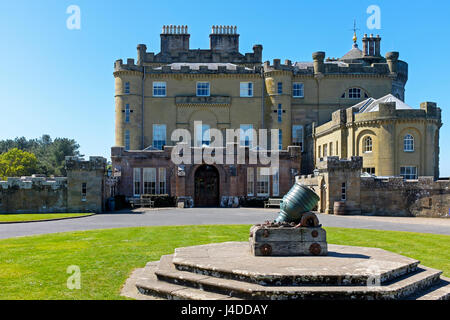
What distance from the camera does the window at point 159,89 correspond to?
43688 mm

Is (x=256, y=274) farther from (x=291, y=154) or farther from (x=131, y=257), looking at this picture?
(x=291, y=154)

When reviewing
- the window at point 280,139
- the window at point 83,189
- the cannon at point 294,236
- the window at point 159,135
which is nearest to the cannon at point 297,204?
the cannon at point 294,236

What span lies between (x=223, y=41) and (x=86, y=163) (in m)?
27.6

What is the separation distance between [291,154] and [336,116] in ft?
20.4

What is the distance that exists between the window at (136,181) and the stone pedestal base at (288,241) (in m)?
26.0

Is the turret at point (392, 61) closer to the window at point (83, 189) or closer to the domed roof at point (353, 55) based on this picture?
the domed roof at point (353, 55)

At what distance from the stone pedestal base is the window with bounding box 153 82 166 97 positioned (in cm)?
3616

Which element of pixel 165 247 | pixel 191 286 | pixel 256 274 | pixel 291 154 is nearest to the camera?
pixel 256 274

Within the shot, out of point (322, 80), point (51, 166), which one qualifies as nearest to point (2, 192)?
point (322, 80)

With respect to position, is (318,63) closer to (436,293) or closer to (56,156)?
(436,293)

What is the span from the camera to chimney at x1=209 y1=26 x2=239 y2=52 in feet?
164

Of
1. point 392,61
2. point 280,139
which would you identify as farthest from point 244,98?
point 392,61

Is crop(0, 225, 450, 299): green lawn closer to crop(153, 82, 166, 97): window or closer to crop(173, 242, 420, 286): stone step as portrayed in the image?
crop(173, 242, 420, 286): stone step

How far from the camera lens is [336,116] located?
3672 centimetres
